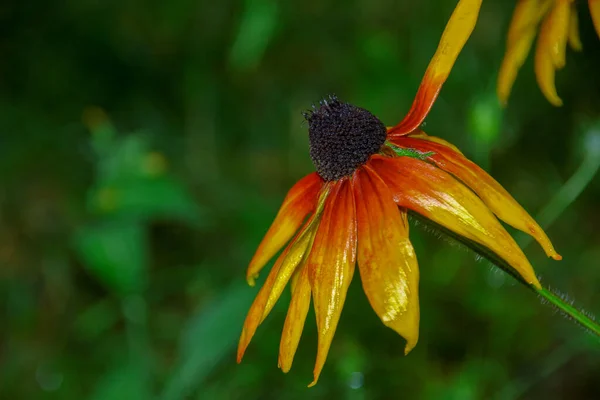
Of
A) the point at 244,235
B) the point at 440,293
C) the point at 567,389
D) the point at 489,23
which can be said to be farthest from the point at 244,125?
the point at 567,389

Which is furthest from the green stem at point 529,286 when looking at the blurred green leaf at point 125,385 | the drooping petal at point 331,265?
the blurred green leaf at point 125,385

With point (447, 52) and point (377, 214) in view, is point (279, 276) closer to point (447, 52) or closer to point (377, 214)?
point (377, 214)

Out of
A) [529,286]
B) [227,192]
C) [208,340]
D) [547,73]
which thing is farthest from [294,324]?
[227,192]

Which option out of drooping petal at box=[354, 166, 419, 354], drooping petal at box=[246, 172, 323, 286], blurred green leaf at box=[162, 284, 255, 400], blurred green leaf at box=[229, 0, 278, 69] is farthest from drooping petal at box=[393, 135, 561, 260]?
blurred green leaf at box=[229, 0, 278, 69]

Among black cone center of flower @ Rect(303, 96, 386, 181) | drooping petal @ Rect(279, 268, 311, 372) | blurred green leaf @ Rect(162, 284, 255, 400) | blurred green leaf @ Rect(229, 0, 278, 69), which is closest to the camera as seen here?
drooping petal @ Rect(279, 268, 311, 372)

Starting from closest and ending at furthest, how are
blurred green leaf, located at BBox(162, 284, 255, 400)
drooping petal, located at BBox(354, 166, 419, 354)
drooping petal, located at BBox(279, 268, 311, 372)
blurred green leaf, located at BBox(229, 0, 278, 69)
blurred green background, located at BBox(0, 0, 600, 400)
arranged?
drooping petal, located at BBox(354, 166, 419, 354)
drooping petal, located at BBox(279, 268, 311, 372)
blurred green leaf, located at BBox(162, 284, 255, 400)
blurred green background, located at BBox(0, 0, 600, 400)
blurred green leaf, located at BBox(229, 0, 278, 69)

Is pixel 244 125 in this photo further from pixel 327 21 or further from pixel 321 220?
pixel 321 220

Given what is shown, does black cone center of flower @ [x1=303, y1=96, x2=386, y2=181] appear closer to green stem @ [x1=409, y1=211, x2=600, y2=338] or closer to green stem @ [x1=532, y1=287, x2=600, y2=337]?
green stem @ [x1=409, y1=211, x2=600, y2=338]
